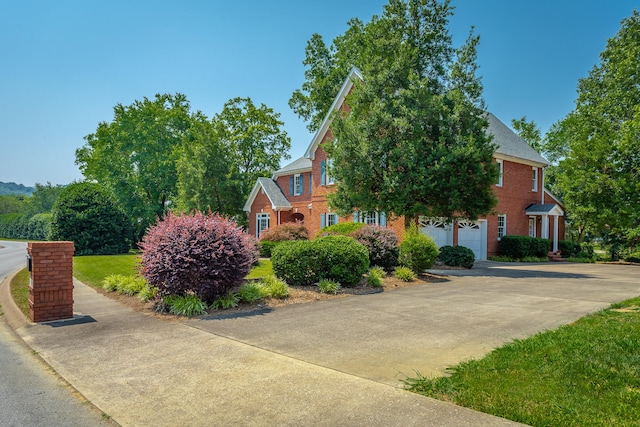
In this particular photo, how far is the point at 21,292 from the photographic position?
1104cm

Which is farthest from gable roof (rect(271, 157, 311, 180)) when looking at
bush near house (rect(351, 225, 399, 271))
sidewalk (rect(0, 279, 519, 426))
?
sidewalk (rect(0, 279, 519, 426))

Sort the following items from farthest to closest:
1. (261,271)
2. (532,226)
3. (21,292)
Answer: (532,226) → (261,271) → (21,292)

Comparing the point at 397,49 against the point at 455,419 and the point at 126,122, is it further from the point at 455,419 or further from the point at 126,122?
the point at 126,122

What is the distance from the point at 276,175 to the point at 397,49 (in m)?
14.9

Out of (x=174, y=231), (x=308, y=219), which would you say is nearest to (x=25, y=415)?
(x=174, y=231)

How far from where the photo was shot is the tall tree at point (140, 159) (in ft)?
127

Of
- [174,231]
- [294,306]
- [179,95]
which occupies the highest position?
[179,95]

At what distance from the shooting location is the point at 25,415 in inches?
161

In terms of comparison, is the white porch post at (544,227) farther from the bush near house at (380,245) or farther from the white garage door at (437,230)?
the bush near house at (380,245)

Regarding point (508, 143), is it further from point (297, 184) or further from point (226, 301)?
point (226, 301)

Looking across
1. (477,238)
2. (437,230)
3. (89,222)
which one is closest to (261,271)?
(437,230)

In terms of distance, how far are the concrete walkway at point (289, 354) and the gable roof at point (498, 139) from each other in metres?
16.4

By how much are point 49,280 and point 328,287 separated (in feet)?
21.0

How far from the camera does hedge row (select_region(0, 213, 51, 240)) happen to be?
55812 mm
